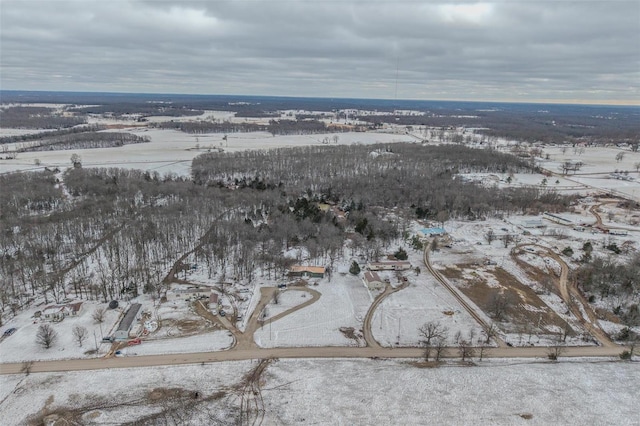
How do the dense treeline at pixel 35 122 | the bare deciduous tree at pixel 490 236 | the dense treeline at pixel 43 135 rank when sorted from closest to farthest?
the bare deciduous tree at pixel 490 236 → the dense treeline at pixel 43 135 → the dense treeline at pixel 35 122

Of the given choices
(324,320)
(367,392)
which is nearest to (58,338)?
(324,320)

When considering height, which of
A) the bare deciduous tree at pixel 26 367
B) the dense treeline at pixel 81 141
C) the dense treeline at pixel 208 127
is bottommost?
the bare deciduous tree at pixel 26 367

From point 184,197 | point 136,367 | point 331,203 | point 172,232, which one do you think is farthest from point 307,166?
point 136,367

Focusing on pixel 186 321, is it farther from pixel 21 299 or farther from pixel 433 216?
pixel 433 216

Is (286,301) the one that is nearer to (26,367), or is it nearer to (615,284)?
(26,367)

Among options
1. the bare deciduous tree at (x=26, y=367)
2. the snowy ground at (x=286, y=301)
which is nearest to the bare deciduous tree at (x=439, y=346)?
the snowy ground at (x=286, y=301)

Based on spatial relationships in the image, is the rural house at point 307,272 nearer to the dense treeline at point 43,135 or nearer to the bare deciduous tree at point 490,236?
the bare deciduous tree at point 490,236

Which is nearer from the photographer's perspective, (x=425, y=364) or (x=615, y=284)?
(x=425, y=364)
